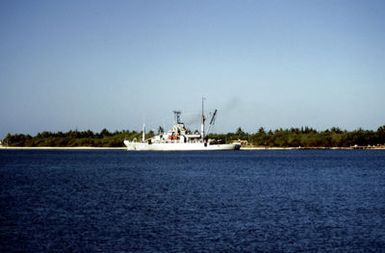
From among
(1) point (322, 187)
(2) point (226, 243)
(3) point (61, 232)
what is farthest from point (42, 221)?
(1) point (322, 187)

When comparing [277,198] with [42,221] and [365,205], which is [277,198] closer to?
[365,205]

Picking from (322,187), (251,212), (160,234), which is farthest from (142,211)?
(322,187)

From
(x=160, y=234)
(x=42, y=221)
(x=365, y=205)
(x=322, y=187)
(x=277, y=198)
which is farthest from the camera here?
(x=322, y=187)

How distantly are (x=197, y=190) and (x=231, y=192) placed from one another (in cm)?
440

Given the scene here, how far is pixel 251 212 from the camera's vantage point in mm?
47938

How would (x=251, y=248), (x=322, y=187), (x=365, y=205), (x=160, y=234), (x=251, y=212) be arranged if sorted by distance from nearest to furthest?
(x=251, y=248), (x=160, y=234), (x=251, y=212), (x=365, y=205), (x=322, y=187)

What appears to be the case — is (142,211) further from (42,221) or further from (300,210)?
(300,210)

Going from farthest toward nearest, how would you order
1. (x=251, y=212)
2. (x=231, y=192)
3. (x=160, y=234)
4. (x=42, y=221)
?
(x=231, y=192)
(x=251, y=212)
(x=42, y=221)
(x=160, y=234)

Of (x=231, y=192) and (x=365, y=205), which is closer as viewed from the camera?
(x=365, y=205)

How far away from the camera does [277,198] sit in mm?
58844

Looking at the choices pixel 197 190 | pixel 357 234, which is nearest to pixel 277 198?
pixel 197 190

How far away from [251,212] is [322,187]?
2686 cm

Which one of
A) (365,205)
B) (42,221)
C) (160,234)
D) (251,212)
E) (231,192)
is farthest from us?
(231,192)

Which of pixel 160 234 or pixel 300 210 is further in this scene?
pixel 300 210
